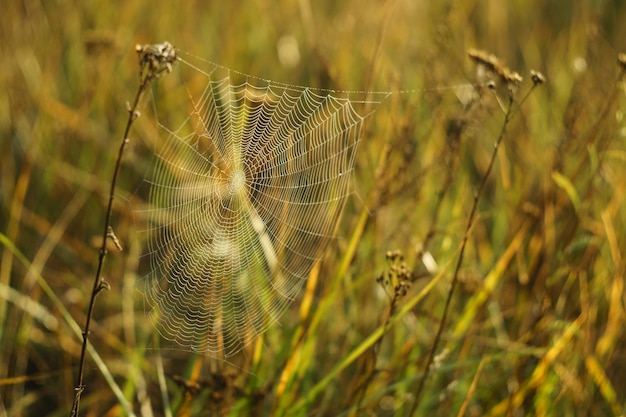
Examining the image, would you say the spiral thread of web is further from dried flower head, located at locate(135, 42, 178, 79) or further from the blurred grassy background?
dried flower head, located at locate(135, 42, 178, 79)

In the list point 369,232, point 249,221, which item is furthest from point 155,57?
point 369,232

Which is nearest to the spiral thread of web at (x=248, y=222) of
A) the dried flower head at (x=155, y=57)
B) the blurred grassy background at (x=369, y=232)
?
the blurred grassy background at (x=369, y=232)

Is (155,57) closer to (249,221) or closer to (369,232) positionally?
(249,221)

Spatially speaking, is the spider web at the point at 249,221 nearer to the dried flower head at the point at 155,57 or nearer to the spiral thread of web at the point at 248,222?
the spiral thread of web at the point at 248,222

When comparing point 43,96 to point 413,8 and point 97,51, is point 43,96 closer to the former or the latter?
point 97,51

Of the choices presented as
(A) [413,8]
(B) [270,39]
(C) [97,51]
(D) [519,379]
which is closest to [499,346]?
(D) [519,379]

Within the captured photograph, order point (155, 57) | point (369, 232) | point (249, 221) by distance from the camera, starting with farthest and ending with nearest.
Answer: point (369, 232) < point (249, 221) < point (155, 57)

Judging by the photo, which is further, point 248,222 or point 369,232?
point 369,232

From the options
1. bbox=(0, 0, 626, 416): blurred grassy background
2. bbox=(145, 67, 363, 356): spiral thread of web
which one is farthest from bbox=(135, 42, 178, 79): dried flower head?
bbox=(145, 67, 363, 356): spiral thread of web
